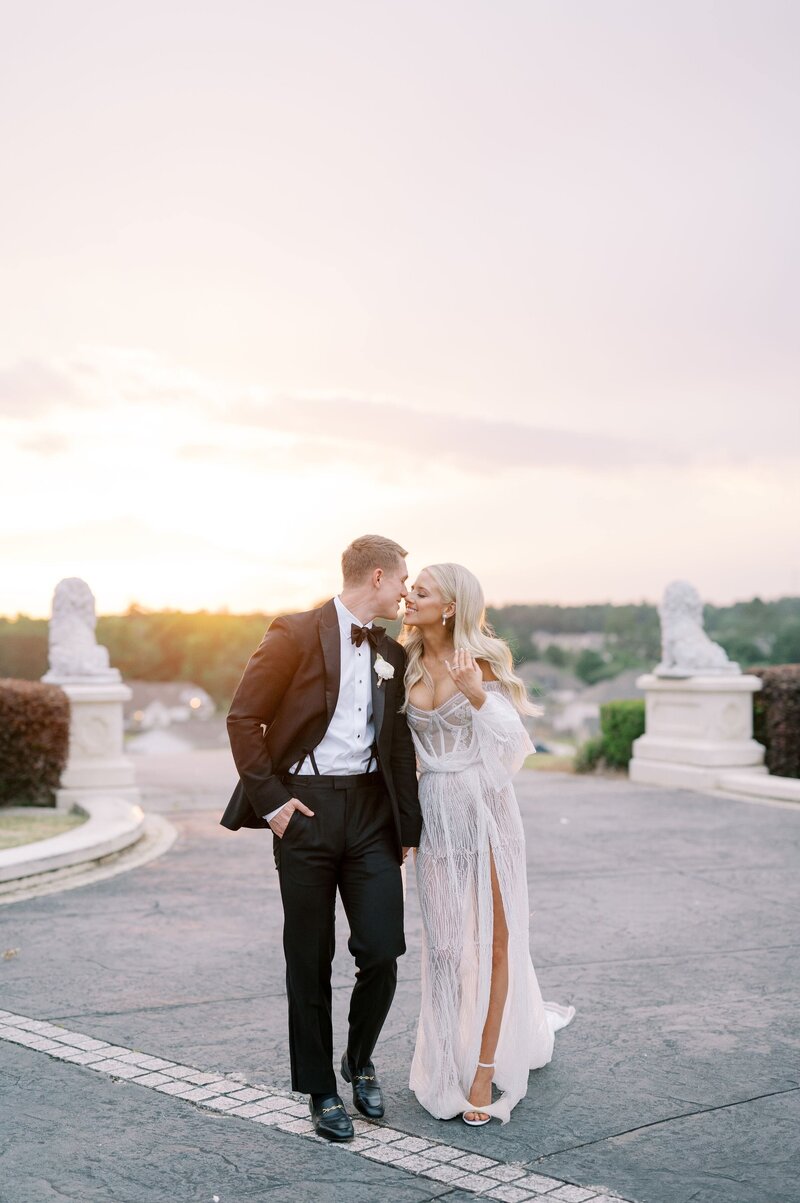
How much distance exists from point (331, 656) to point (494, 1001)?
1.44 meters

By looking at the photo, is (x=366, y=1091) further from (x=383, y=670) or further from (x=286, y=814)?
(x=383, y=670)

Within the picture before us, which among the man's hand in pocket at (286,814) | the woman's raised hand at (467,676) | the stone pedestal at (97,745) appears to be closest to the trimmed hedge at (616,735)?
the stone pedestal at (97,745)

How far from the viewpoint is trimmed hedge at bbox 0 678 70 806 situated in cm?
1439

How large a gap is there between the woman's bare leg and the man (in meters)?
0.37

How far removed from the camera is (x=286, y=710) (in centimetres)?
484

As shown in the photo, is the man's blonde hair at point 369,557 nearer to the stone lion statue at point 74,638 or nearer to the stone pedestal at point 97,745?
the stone pedestal at point 97,745

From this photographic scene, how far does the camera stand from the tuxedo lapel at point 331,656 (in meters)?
4.80

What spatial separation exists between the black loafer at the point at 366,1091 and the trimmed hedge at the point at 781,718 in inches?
477

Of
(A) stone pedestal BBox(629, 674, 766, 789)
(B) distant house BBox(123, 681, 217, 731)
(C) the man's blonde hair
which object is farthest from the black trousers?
(B) distant house BBox(123, 681, 217, 731)

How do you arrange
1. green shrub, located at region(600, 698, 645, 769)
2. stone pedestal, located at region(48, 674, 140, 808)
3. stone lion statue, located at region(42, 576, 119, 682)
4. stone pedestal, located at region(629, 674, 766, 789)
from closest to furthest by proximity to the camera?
stone pedestal, located at region(48, 674, 140, 808) → stone lion statue, located at region(42, 576, 119, 682) → stone pedestal, located at region(629, 674, 766, 789) → green shrub, located at region(600, 698, 645, 769)

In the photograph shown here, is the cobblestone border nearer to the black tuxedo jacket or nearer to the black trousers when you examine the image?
the black trousers

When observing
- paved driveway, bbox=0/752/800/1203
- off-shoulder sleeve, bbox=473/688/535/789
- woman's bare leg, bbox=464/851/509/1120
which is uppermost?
off-shoulder sleeve, bbox=473/688/535/789

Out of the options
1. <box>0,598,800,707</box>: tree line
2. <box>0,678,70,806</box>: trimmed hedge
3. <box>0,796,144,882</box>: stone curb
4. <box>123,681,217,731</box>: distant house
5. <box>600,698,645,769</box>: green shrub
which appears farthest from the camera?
<box>123,681,217,731</box>: distant house

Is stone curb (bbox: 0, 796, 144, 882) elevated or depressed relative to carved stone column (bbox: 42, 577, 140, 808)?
depressed
